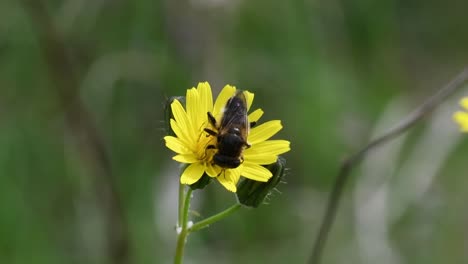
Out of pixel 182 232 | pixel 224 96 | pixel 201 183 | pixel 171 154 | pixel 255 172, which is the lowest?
pixel 182 232

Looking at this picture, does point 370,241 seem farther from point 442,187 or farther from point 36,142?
point 36,142

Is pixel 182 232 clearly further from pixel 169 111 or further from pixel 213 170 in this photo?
pixel 169 111

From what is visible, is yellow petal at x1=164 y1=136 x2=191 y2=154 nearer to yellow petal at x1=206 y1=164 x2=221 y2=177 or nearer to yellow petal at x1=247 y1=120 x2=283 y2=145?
yellow petal at x1=206 y1=164 x2=221 y2=177

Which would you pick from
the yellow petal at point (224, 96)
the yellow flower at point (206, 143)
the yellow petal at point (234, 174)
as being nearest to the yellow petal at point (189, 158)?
the yellow flower at point (206, 143)

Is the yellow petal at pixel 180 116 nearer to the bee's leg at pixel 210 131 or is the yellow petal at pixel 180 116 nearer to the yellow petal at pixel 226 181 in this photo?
the bee's leg at pixel 210 131

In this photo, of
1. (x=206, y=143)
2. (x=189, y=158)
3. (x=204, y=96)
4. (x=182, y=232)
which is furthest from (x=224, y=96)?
(x=182, y=232)

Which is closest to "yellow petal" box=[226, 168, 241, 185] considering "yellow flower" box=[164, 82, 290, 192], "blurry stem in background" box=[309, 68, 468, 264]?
"yellow flower" box=[164, 82, 290, 192]
